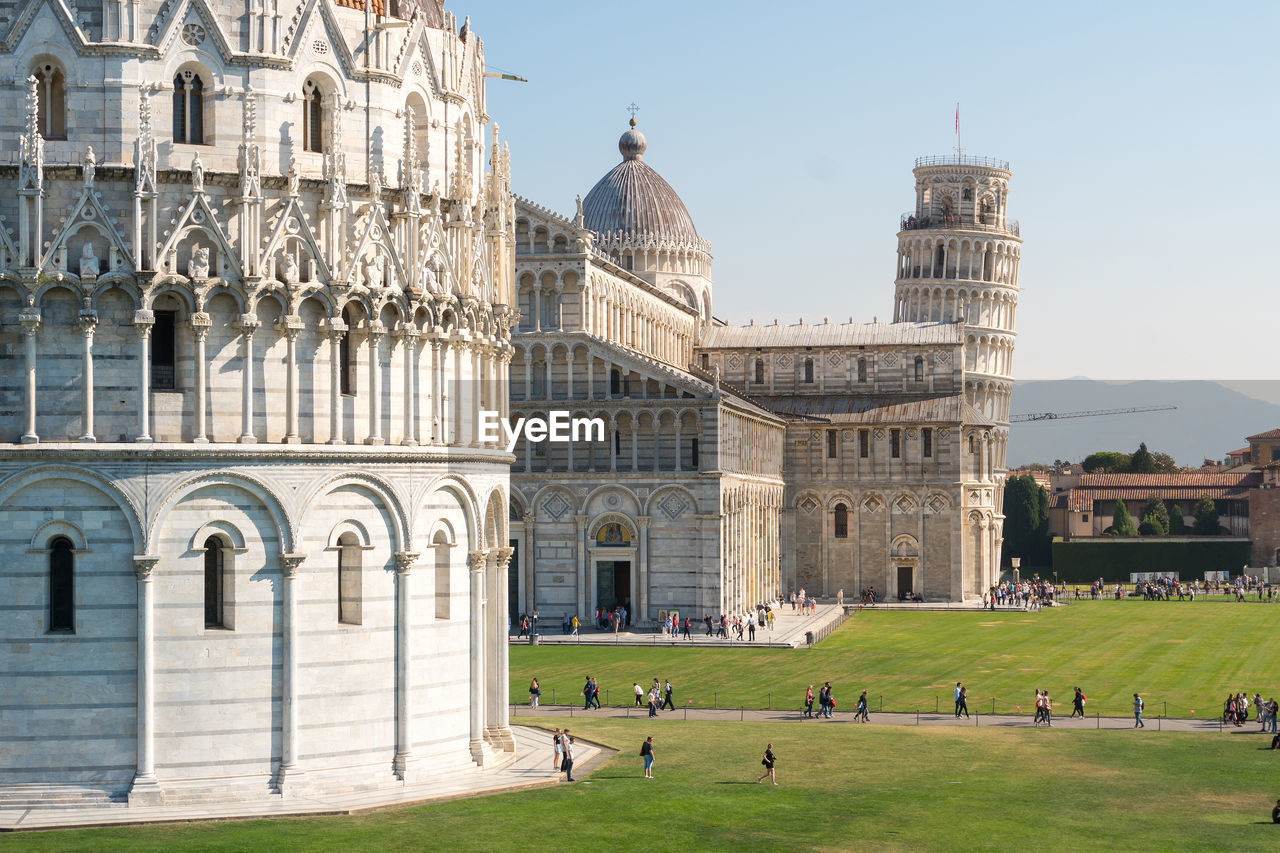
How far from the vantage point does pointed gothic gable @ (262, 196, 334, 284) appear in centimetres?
3706

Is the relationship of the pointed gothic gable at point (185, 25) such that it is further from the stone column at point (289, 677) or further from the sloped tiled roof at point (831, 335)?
the sloped tiled roof at point (831, 335)

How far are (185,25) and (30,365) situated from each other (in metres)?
8.00

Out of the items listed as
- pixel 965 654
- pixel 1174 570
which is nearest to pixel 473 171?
pixel 965 654

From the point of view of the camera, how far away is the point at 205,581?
36.3 metres

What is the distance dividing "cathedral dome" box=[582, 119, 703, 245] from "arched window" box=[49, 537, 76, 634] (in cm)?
7893

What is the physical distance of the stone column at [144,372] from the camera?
117ft

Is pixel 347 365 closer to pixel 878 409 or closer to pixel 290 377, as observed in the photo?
pixel 290 377

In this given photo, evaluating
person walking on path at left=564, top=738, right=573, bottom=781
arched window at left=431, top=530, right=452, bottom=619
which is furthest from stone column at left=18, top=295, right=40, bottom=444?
Result: person walking on path at left=564, top=738, right=573, bottom=781

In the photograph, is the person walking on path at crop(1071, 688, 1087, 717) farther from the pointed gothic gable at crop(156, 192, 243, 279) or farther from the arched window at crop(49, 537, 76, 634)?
the arched window at crop(49, 537, 76, 634)

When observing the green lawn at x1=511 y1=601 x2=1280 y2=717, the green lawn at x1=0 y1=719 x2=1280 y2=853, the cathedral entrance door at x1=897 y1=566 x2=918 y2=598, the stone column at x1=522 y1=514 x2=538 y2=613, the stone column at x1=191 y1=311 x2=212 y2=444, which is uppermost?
the stone column at x1=191 y1=311 x2=212 y2=444

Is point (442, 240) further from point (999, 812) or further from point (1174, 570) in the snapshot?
point (1174, 570)

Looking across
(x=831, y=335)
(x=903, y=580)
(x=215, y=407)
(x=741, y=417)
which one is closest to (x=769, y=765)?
(x=215, y=407)

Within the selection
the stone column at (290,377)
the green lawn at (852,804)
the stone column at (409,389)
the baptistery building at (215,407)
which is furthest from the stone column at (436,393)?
the green lawn at (852,804)

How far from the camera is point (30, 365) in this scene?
35531 millimetres
